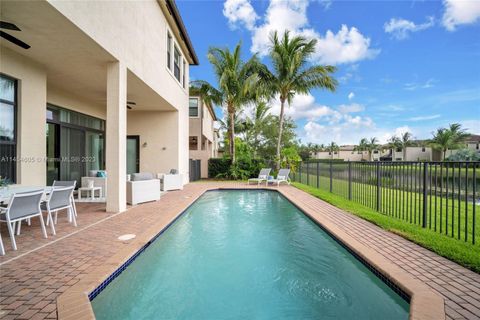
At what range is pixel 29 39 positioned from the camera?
5102 mm

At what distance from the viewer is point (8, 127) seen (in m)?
5.83

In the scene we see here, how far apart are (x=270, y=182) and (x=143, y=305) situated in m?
11.3

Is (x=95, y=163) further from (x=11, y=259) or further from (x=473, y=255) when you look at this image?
(x=473, y=255)

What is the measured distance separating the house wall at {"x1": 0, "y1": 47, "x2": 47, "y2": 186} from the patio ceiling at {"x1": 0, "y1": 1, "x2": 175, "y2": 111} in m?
0.26

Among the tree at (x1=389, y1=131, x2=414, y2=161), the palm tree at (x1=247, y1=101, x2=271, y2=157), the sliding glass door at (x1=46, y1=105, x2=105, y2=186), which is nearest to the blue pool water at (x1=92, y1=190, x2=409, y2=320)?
the sliding glass door at (x1=46, y1=105, x2=105, y2=186)

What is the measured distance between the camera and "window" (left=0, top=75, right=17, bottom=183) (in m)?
5.66

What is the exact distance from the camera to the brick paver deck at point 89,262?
245 cm

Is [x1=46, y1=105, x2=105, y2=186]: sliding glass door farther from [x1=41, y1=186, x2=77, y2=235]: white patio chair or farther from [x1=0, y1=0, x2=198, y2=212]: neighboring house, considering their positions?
[x1=41, y1=186, x2=77, y2=235]: white patio chair

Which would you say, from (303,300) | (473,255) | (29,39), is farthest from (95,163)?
(473,255)

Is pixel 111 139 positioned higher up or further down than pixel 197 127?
further down

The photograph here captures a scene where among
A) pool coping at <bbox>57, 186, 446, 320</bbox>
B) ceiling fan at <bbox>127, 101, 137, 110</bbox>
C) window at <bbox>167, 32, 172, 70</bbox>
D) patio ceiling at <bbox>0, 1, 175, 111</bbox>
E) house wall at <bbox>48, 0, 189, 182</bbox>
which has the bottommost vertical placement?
pool coping at <bbox>57, 186, 446, 320</bbox>

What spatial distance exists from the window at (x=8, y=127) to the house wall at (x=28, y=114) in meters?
0.08

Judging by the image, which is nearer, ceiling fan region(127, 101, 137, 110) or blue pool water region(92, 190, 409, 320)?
blue pool water region(92, 190, 409, 320)

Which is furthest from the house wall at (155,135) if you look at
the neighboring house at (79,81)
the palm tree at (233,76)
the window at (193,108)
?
the window at (193,108)
